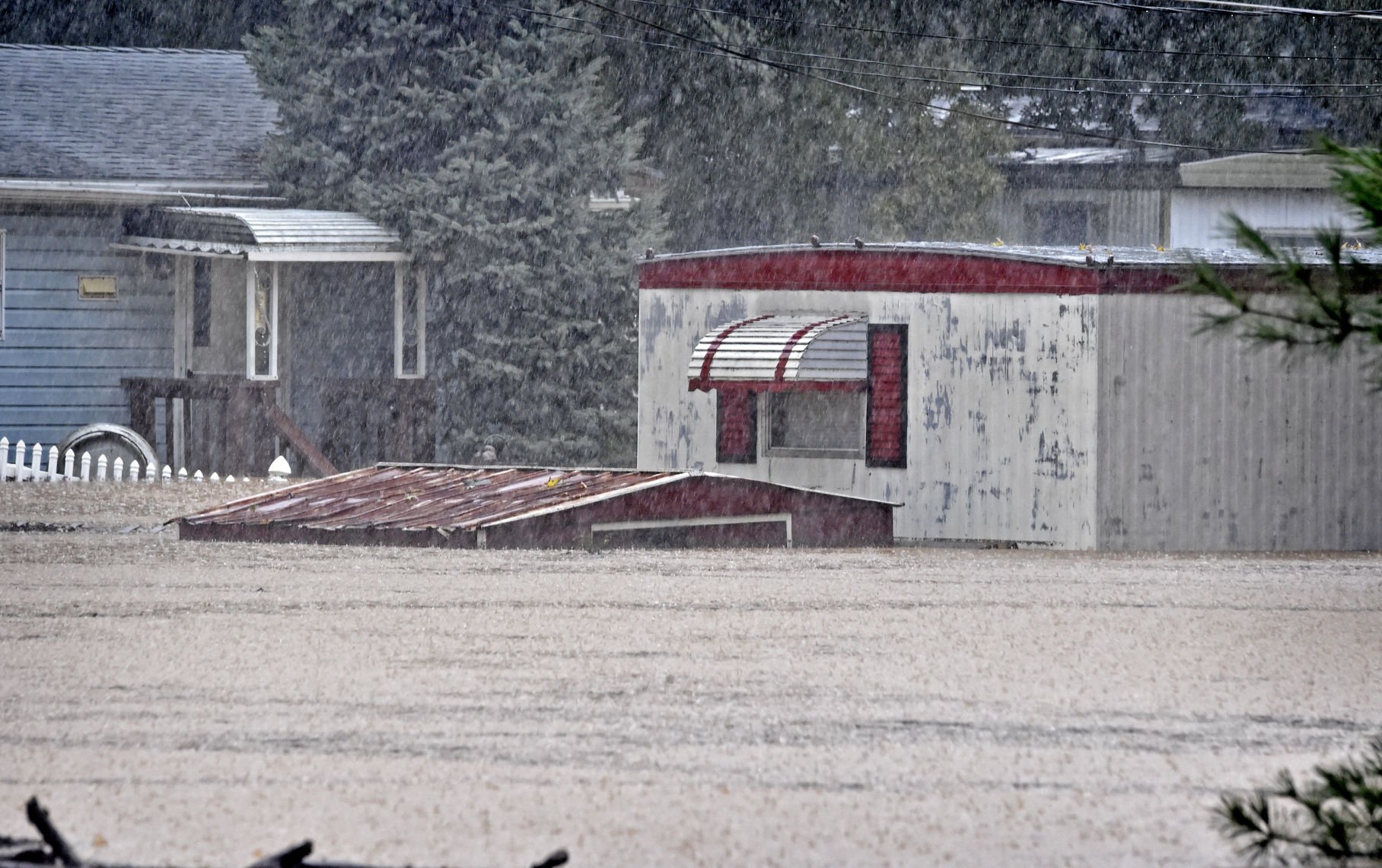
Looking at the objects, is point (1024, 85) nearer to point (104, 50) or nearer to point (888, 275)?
point (104, 50)

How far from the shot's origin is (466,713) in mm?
7734

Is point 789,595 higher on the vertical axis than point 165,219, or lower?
lower

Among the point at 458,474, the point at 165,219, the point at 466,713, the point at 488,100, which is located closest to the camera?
the point at 466,713

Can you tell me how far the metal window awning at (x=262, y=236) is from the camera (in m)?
19.3

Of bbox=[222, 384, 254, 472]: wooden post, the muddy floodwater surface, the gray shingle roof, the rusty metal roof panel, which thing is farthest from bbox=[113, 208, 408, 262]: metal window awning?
the muddy floodwater surface

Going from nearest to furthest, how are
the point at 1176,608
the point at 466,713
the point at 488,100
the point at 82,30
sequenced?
1. the point at 466,713
2. the point at 1176,608
3. the point at 488,100
4. the point at 82,30

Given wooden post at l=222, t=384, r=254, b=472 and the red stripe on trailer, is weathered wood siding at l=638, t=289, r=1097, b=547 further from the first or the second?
wooden post at l=222, t=384, r=254, b=472

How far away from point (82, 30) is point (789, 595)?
28819 millimetres

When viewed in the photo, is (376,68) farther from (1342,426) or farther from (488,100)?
(1342,426)

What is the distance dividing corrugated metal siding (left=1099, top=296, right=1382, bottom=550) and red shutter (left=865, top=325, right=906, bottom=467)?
163 centimetres

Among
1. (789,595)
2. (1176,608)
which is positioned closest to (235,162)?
(789,595)

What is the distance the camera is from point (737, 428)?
52.6 ft

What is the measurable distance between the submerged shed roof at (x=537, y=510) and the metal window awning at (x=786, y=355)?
2.84 feet

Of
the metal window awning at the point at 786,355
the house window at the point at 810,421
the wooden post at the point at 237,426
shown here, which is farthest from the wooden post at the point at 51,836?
the wooden post at the point at 237,426
